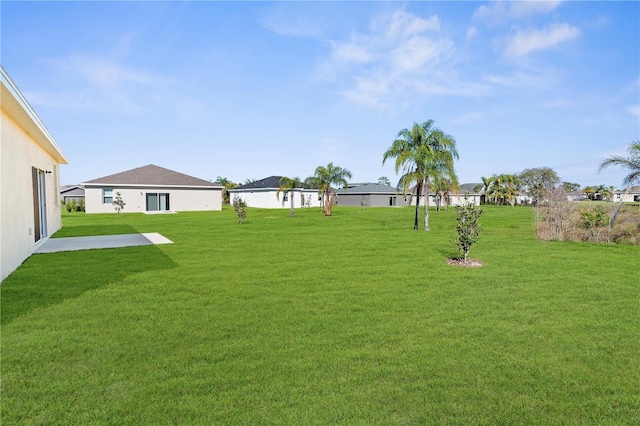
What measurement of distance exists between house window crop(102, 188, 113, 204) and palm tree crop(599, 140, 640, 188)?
120ft

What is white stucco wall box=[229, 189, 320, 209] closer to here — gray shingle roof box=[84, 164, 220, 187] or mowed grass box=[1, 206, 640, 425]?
gray shingle roof box=[84, 164, 220, 187]

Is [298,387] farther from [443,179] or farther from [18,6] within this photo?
[443,179]

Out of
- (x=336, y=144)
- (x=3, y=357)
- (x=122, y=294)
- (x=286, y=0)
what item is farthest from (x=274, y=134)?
(x=3, y=357)

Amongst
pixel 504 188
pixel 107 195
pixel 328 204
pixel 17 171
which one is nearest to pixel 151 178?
pixel 107 195

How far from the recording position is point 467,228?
9.14 meters

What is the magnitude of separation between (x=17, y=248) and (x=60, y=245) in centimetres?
371

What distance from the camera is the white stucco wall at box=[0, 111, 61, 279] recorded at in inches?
275

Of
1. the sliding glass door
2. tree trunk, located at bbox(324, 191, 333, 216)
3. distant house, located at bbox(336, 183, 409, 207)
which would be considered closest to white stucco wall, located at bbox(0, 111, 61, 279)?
the sliding glass door

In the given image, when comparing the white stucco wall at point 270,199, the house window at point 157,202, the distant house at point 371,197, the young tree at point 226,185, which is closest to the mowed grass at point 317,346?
the house window at point 157,202

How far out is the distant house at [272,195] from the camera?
44.8 m

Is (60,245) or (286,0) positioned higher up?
(286,0)

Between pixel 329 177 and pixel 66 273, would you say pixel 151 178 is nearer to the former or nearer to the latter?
pixel 329 177

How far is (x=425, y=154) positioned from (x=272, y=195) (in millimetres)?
29068

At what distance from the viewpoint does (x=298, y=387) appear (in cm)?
310
